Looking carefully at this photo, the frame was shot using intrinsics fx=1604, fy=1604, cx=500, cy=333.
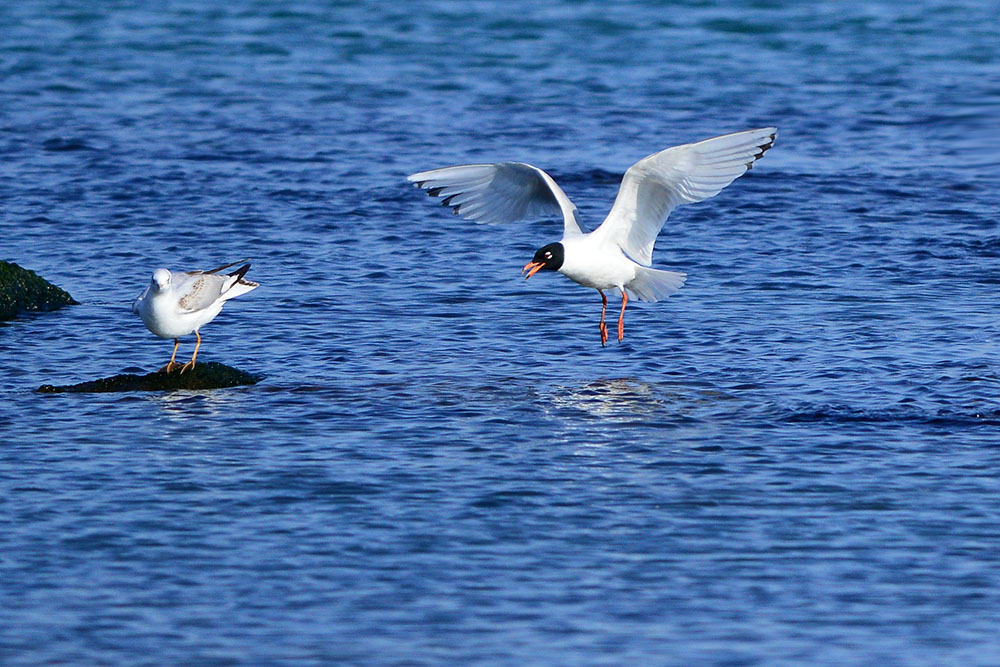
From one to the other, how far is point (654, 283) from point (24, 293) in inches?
182

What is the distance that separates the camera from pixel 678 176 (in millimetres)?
10352

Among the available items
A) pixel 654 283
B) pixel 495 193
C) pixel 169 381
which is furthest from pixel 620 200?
pixel 169 381

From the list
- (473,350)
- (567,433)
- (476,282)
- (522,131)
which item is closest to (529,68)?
(522,131)

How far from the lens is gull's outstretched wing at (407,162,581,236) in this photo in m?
11.0

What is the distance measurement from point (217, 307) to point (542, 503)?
132 inches

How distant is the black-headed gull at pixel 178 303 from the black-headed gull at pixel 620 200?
154 cm

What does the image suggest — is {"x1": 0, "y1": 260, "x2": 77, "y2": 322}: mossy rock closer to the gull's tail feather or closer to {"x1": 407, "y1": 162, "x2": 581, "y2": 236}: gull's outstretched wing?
{"x1": 407, "y1": 162, "x2": 581, "y2": 236}: gull's outstretched wing

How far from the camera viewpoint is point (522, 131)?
772 inches

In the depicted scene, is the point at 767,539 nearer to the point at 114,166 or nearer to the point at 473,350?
the point at 473,350

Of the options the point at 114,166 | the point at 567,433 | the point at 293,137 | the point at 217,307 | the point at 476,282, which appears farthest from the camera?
the point at 293,137

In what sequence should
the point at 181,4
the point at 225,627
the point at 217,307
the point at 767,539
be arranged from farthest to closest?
the point at 181,4 → the point at 217,307 → the point at 767,539 → the point at 225,627

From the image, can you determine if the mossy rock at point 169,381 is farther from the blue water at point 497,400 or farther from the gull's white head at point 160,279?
the gull's white head at point 160,279

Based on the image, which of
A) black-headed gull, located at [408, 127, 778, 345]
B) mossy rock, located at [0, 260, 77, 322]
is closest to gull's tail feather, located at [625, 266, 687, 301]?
black-headed gull, located at [408, 127, 778, 345]

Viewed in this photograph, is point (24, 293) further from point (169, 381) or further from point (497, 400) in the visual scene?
point (497, 400)
